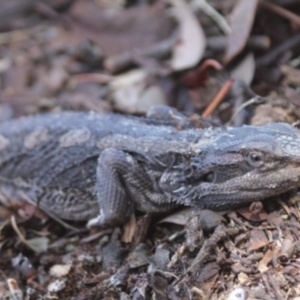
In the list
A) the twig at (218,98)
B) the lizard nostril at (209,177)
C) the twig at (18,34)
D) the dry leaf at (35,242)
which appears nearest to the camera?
the lizard nostril at (209,177)

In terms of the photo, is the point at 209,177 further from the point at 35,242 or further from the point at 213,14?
the point at 213,14

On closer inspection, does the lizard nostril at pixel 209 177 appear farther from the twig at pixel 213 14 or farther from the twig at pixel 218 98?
the twig at pixel 213 14

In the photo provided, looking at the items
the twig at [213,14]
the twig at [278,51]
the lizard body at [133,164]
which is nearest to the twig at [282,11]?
the twig at [278,51]

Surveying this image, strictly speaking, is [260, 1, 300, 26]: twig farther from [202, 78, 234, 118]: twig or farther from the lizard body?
the lizard body

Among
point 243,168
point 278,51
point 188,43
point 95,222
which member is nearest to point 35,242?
point 95,222

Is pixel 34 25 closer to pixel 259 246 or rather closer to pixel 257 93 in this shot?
pixel 257 93
